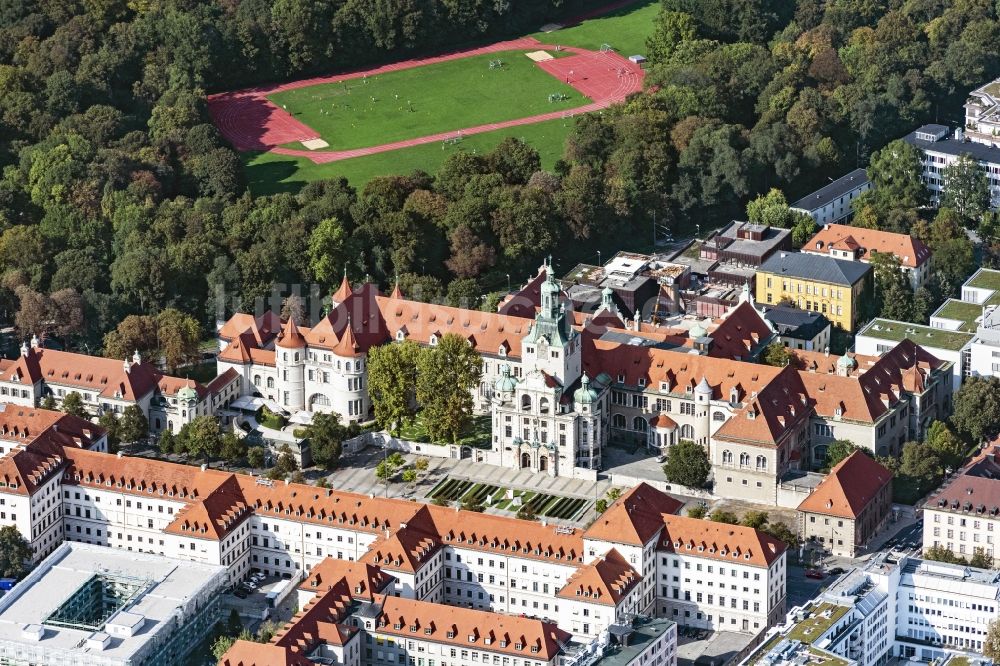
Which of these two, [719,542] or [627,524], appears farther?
[719,542]

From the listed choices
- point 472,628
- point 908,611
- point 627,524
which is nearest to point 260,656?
point 472,628

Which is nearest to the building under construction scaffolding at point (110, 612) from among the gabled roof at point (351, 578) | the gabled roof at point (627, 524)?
the gabled roof at point (351, 578)

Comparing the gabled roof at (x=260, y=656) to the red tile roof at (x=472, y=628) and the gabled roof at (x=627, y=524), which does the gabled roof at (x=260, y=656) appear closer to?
the red tile roof at (x=472, y=628)

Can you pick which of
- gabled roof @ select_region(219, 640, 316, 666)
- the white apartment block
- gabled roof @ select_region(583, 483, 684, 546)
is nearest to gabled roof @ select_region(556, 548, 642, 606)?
gabled roof @ select_region(583, 483, 684, 546)

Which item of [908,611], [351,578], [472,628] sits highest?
[351,578]

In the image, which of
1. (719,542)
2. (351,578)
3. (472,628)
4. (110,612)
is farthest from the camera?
(719,542)

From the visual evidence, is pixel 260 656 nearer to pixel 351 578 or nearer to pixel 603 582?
pixel 351 578

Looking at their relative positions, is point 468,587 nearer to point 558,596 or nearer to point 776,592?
point 558,596
